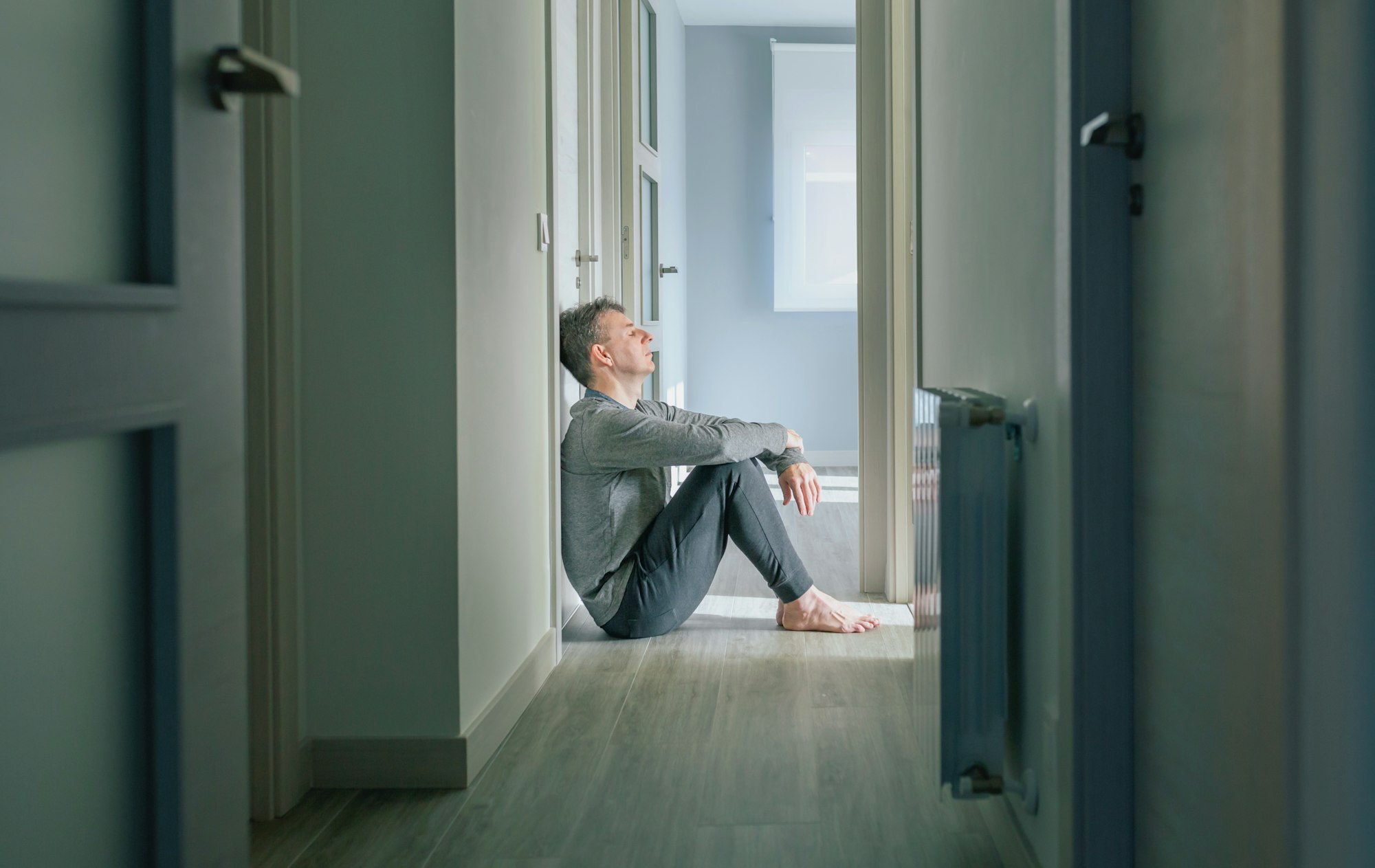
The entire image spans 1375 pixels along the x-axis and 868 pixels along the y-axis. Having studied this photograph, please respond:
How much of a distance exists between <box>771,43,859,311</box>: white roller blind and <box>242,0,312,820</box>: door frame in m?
4.56

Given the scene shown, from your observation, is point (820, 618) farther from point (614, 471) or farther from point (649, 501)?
point (614, 471)

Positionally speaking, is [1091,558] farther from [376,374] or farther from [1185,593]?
[376,374]

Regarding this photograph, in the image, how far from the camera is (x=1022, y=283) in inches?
56.2

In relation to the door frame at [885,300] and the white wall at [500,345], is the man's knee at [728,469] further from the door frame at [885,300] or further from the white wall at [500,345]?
the door frame at [885,300]

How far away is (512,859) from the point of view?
1.62 metres

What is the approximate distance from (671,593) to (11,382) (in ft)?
7.38

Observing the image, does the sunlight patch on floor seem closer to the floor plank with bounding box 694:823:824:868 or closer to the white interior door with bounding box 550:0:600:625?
the white interior door with bounding box 550:0:600:625

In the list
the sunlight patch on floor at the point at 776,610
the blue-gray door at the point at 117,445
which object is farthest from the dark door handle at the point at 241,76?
the sunlight patch on floor at the point at 776,610

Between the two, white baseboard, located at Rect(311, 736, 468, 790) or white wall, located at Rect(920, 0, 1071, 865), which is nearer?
white wall, located at Rect(920, 0, 1071, 865)

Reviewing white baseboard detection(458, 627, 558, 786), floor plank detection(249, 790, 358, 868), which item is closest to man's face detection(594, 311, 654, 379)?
white baseboard detection(458, 627, 558, 786)

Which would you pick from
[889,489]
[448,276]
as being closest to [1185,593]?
[448,276]

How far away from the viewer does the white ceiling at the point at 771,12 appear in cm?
576

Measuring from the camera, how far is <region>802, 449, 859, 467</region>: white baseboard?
6383 mm

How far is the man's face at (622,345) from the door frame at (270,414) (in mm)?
1078
